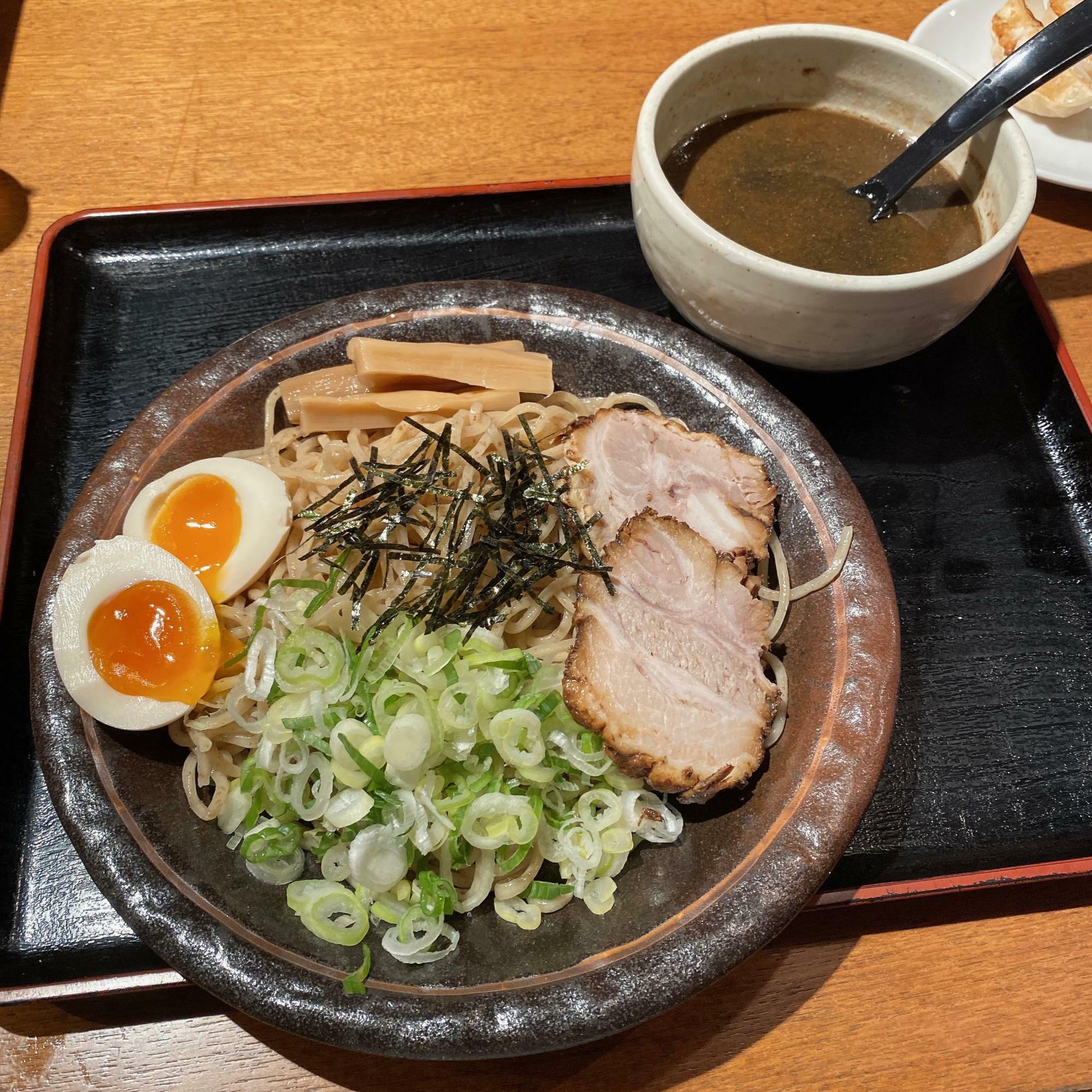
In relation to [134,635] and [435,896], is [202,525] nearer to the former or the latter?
[134,635]

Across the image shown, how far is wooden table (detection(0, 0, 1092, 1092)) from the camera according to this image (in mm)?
1674

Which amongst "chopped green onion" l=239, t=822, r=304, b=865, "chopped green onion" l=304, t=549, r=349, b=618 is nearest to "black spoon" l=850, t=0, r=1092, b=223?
"chopped green onion" l=304, t=549, r=349, b=618

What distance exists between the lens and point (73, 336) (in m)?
2.41

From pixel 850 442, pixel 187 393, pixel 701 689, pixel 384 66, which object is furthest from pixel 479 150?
pixel 701 689

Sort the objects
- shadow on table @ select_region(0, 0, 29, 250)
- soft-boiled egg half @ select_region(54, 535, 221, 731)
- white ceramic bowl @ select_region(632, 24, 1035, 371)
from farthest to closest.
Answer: shadow on table @ select_region(0, 0, 29, 250)
white ceramic bowl @ select_region(632, 24, 1035, 371)
soft-boiled egg half @ select_region(54, 535, 221, 731)

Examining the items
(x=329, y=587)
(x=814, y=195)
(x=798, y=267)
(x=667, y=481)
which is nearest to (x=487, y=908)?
(x=329, y=587)

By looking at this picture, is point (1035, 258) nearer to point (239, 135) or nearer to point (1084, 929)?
point (1084, 929)

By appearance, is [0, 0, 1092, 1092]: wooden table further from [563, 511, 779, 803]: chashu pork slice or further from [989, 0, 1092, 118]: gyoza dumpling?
[563, 511, 779, 803]: chashu pork slice

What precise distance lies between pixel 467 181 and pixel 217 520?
1615 mm

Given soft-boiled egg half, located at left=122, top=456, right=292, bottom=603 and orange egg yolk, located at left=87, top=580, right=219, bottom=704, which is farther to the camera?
soft-boiled egg half, located at left=122, top=456, right=292, bottom=603

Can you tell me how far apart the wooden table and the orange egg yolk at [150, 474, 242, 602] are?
2.87 ft

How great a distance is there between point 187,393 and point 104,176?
131 centimetres

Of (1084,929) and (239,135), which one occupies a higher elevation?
(239,135)

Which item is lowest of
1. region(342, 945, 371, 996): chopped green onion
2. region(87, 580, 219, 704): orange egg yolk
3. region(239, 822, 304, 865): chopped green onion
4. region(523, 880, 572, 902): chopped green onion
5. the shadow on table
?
region(523, 880, 572, 902): chopped green onion
